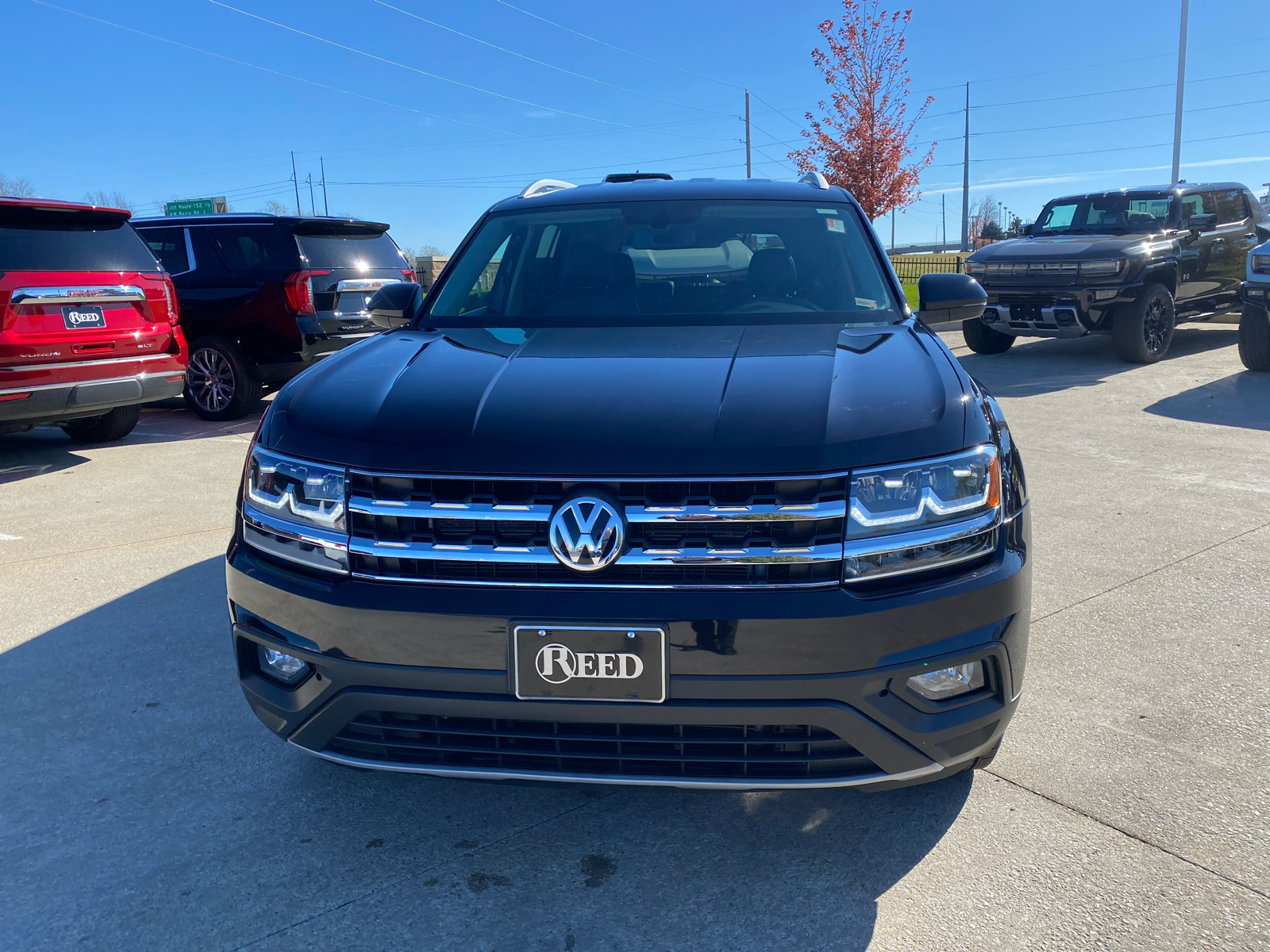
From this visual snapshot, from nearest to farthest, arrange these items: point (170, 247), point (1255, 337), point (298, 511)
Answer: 1. point (298, 511)
2. point (170, 247)
3. point (1255, 337)

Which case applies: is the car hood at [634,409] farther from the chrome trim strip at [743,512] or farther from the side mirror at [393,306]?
the side mirror at [393,306]

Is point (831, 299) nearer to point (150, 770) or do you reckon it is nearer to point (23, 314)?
point (150, 770)

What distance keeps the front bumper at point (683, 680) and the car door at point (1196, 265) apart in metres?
10.5

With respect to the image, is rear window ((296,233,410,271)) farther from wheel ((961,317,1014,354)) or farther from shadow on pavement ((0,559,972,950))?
wheel ((961,317,1014,354))

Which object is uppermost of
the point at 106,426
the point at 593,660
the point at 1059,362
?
the point at 593,660

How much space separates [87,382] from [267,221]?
270 cm

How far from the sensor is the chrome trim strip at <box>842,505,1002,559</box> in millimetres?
1979

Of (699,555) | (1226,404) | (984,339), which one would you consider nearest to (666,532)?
(699,555)

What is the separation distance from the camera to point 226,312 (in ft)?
29.3

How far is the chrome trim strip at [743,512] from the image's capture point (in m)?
1.96

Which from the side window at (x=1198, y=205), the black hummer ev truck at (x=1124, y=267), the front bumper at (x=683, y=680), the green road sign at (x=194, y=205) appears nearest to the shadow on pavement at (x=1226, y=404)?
the black hummer ev truck at (x=1124, y=267)

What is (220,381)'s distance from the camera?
9.04m

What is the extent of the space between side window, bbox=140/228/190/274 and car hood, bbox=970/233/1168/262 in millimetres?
8279

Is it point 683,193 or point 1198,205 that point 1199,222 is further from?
point 683,193
